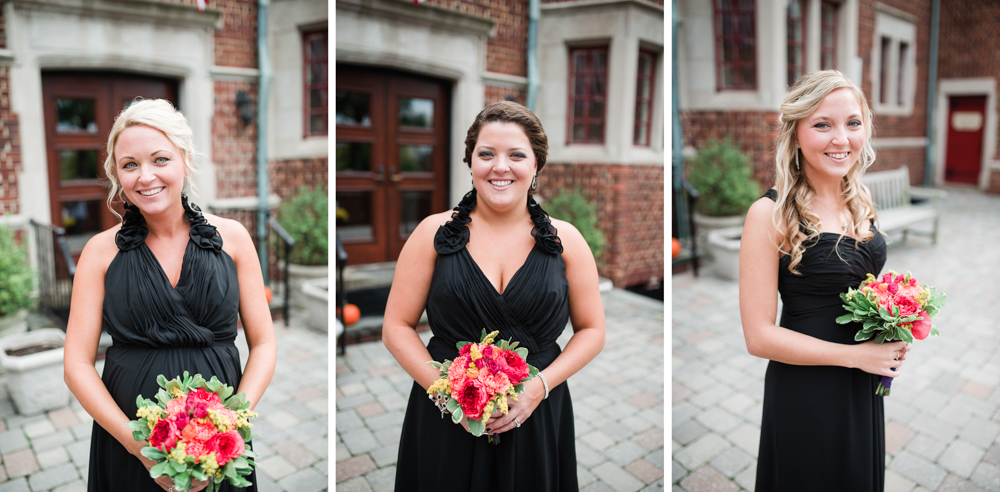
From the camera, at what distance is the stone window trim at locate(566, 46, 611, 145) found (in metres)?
2.35

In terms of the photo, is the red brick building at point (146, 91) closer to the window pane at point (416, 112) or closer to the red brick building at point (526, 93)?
the red brick building at point (526, 93)

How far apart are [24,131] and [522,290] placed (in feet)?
11.4

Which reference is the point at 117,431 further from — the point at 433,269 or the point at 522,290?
the point at 522,290

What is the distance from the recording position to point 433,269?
5.36ft

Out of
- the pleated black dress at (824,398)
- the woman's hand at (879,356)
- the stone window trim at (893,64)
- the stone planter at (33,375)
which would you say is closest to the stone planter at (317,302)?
the stone planter at (33,375)

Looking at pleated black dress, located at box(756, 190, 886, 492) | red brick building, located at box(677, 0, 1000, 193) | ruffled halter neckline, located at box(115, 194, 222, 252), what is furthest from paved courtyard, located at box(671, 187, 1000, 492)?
ruffled halter neckline, located at box(115, 194, 222, 252)

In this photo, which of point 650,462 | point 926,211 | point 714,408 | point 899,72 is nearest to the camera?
point 650,462

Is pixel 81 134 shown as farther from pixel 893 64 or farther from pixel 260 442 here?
pixel 893 64

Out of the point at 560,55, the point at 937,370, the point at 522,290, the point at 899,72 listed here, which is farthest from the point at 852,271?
the point at 899,72

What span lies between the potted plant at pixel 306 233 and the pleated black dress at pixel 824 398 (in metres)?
3.00

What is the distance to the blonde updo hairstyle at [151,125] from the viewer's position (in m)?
1.43

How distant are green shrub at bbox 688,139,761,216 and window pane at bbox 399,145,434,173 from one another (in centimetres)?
278

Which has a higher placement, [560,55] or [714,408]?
[560,55]

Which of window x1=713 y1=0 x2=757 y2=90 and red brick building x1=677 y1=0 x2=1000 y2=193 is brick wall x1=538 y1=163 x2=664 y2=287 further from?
window x1=713 y1=0 x2=757 y2=90
